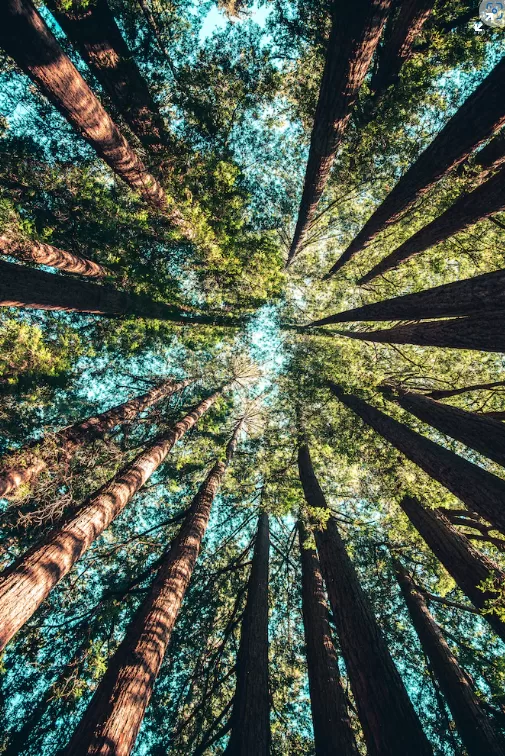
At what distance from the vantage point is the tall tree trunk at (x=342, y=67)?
3.78 m

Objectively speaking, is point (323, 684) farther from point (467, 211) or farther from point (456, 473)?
point (467, 211)

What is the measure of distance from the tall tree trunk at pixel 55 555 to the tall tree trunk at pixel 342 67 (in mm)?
8322

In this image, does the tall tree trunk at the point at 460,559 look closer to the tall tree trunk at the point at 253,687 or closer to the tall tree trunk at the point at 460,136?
the tall tree trunk at the point at 253,687

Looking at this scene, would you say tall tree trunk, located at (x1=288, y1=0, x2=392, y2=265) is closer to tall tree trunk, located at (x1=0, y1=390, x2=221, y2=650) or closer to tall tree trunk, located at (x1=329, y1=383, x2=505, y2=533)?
tall tree trunk, located at (x1=329, y1=383, x2=505, y2=533)

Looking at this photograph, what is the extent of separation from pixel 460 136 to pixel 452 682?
10.8 m

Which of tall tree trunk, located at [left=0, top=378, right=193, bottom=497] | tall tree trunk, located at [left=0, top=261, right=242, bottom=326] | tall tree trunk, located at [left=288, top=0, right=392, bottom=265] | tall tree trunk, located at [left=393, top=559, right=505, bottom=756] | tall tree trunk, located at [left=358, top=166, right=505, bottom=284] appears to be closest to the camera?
tall tree trunk, located at [left=288, top=0, right=392, bottom=265]

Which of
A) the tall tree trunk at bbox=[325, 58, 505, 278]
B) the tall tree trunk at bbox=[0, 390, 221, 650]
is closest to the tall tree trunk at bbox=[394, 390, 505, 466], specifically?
the tall tree trunk at bbox=[325, 58, 505, 278]

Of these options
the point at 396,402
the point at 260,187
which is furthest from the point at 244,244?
the point at 396,402

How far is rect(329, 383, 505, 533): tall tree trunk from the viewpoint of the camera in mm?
4250

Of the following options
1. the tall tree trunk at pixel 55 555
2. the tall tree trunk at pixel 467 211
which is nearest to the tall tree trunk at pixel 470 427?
the tall tree trunk at pixel 467 211

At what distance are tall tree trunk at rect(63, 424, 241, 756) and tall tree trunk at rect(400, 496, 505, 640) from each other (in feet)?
17.1

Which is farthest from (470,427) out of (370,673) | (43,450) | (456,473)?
(43,450)

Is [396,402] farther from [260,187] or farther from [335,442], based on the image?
[260,187]

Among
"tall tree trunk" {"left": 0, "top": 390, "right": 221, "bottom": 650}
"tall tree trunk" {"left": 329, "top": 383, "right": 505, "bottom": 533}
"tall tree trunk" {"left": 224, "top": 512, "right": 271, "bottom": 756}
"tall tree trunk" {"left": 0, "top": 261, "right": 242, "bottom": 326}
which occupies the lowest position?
"tall tree trunk" {"left": 224, "top": 512, "right": 271, "bottom": 756}
